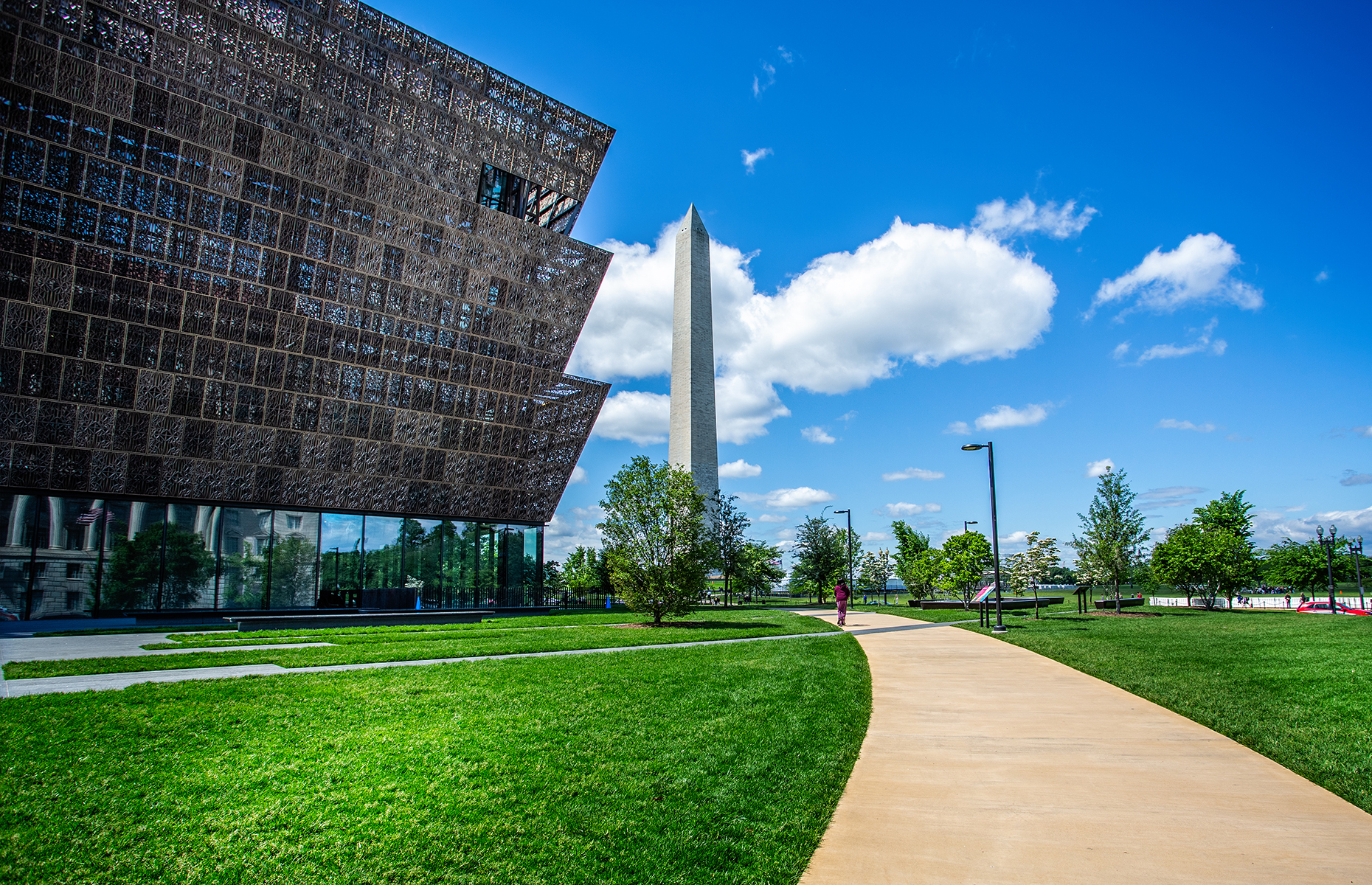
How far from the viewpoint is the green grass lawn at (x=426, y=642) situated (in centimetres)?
1196

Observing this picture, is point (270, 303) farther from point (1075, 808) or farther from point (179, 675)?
point (1075, 808)

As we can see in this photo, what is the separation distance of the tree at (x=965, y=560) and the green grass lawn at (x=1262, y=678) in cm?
1104

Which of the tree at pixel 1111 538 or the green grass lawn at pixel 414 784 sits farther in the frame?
the tree at pixel 1111 538

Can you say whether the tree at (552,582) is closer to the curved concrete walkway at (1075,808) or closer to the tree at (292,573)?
the tree at (292,573)

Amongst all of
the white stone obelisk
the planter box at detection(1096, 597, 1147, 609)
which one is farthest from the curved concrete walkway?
the white stone obelisk

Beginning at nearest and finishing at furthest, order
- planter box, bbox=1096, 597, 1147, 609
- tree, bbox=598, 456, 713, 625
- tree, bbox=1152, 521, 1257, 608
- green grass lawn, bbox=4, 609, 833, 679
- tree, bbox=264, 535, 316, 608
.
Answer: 1. green grass lawn, bbox=4, 609, 833, 679
2. tree, bbox=598, 456, 713, 625
3. tree, bbox=264, 535, 316, 608
4. planter box, bbox=1096, 597, 1147, 609
5. tree, bbox=1152, 521, 1257, 608

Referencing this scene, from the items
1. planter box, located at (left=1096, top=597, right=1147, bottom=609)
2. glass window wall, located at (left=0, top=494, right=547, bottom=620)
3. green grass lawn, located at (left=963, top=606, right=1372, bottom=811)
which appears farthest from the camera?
planter box, located at (left=1096, top=597, right=1147, bottom=609)

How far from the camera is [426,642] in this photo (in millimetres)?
17219

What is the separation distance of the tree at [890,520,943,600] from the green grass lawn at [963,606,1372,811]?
52.4 feet

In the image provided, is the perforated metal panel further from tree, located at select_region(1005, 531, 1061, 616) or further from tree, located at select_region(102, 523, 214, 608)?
tree, located at select_region(1005, 531, 1061, 616)

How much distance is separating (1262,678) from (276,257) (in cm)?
3360

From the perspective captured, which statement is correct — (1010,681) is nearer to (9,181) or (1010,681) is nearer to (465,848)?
(465,848)

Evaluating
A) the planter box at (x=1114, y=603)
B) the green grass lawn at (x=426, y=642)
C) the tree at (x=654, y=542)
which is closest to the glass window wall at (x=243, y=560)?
the green grass lawn at (x=426, y=642)

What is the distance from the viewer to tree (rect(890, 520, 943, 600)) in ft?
127
